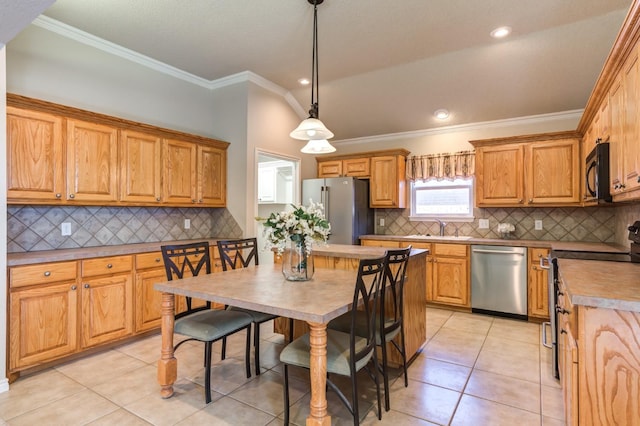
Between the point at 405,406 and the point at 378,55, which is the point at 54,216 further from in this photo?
the point at 378,55

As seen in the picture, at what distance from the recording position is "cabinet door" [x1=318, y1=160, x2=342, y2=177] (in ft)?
17.9

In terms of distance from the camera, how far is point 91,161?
3131 mm

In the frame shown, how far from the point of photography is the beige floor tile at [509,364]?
8.66 feet

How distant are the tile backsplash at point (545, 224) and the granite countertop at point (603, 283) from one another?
2.03 metres

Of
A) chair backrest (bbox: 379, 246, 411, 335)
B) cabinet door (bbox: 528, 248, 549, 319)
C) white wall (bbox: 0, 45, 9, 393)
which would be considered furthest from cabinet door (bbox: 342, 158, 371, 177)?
white wall (bbox: 0, 45, 9, 393)

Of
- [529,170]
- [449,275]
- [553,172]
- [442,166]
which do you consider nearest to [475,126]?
[442,166]

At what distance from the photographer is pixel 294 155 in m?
5.12

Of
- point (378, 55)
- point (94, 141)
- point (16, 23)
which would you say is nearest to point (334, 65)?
point (378, 55)

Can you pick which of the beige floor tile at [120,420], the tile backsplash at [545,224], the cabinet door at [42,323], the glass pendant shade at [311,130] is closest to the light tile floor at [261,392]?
the beige floor tile at [120,420]

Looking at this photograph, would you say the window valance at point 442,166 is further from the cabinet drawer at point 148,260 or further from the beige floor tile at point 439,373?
the cabinet drawer at point 148,260

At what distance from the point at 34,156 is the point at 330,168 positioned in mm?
3716

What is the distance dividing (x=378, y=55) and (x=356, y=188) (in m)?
1.79

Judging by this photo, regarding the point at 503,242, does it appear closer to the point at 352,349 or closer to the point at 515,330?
the point at 515,330

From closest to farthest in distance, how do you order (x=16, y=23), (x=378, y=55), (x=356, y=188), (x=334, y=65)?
(x=16, y=23) → (x=378, y=55) → (x=334, y=65) → (x=356, y=188)
